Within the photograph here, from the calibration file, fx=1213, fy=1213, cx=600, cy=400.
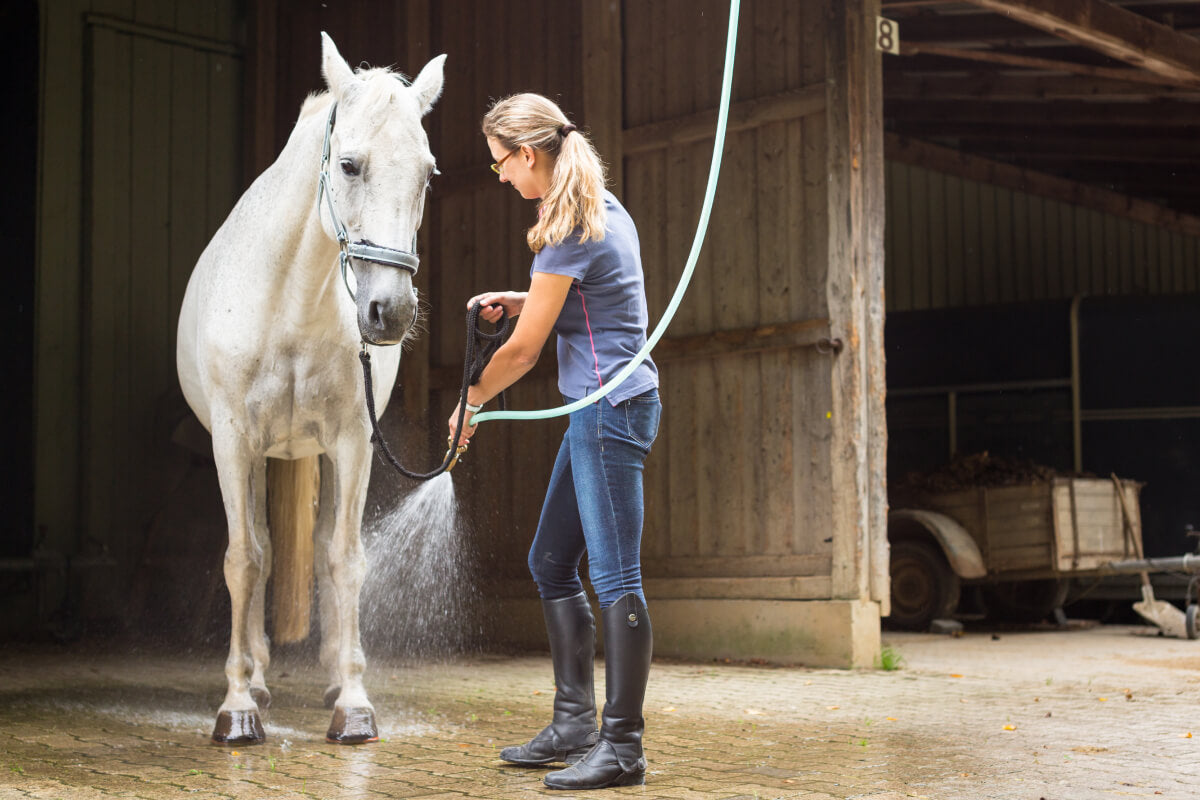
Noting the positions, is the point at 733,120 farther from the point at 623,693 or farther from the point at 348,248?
the point at 623,693

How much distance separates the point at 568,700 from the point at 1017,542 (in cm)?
610

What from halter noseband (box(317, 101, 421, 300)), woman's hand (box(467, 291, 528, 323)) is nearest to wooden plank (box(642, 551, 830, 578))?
woman's hand (box(467, 291, 528, 323))

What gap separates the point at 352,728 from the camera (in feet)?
12.8

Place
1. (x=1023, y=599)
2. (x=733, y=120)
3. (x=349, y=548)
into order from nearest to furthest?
(x=349, y=548) → (x=733, y=120) → (x=1023, y=599)

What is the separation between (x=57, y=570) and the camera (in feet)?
27.9

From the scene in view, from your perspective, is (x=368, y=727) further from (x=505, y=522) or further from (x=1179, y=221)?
(x=1179, y=221)

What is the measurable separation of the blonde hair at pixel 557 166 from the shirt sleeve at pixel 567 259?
27 mm

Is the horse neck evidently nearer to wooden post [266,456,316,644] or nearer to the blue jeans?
the blue jeans

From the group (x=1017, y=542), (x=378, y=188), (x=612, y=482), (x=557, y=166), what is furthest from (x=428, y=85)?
(x=1017, y=542)

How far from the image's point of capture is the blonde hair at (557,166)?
2.95m

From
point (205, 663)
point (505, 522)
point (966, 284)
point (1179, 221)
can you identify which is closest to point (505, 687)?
point (205, 663)

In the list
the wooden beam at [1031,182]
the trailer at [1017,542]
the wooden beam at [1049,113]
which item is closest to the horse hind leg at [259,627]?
the trailer at [1017,542]

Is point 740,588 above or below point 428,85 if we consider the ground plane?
below

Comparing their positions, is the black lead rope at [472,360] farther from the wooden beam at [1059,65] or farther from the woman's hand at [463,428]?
the wooden beam at [1059,65]
